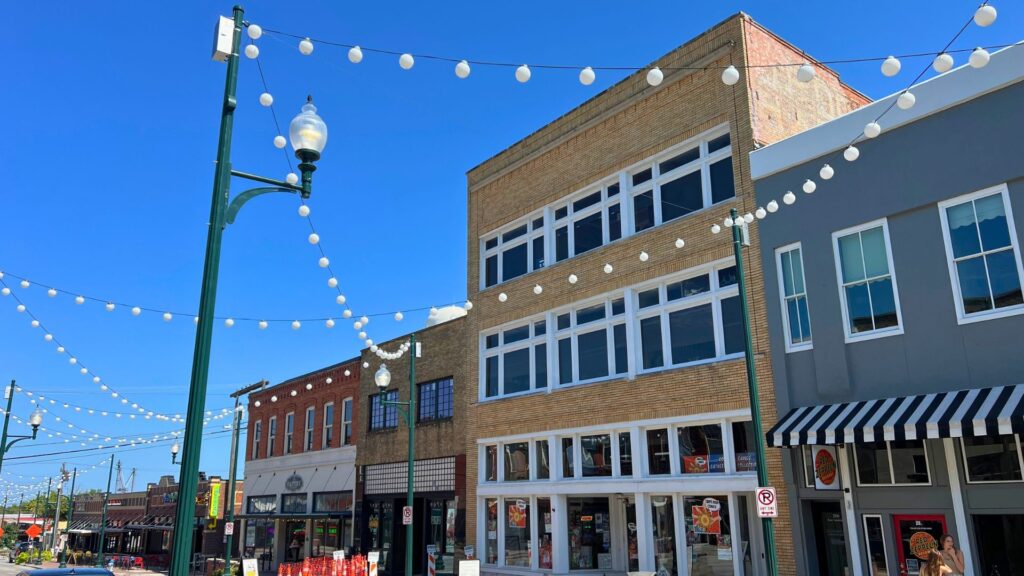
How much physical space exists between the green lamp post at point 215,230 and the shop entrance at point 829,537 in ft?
38.8

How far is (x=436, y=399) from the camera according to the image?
27.0 metres

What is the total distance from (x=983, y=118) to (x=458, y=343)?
17.0m

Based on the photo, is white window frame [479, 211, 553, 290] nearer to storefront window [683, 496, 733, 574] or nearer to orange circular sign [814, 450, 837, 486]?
storefront window [683, 496, 733, 574]

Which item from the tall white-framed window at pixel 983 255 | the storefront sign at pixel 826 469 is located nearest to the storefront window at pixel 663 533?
the storefront sign at pixel 826 469

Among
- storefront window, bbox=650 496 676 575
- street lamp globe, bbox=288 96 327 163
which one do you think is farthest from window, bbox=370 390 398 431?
street lamp globe, bbox=288 96 327 163

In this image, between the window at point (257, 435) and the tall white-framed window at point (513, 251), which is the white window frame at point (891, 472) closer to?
the tall white-framed window at point (513, 251)

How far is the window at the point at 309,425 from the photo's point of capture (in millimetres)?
34344

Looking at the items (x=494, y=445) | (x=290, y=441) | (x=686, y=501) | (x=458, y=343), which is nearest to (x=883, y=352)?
(x=686, y=501)

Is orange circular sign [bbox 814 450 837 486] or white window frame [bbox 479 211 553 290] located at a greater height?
white window frame [bbox 479 211 553 290]

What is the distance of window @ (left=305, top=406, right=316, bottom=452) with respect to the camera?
3434 cm

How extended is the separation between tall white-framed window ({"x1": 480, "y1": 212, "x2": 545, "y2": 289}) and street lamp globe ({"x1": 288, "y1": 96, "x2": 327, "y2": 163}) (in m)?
15.5

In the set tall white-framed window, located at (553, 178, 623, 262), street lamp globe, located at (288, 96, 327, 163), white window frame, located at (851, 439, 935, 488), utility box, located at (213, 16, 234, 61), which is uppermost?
tall white-framed window, located at (553, 178, 623, 262)

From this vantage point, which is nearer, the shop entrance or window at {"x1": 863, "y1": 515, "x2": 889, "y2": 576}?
window at {"x1": 863, "y1": 515, "x2": 889, "y2": 576}

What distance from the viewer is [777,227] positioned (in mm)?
16078
